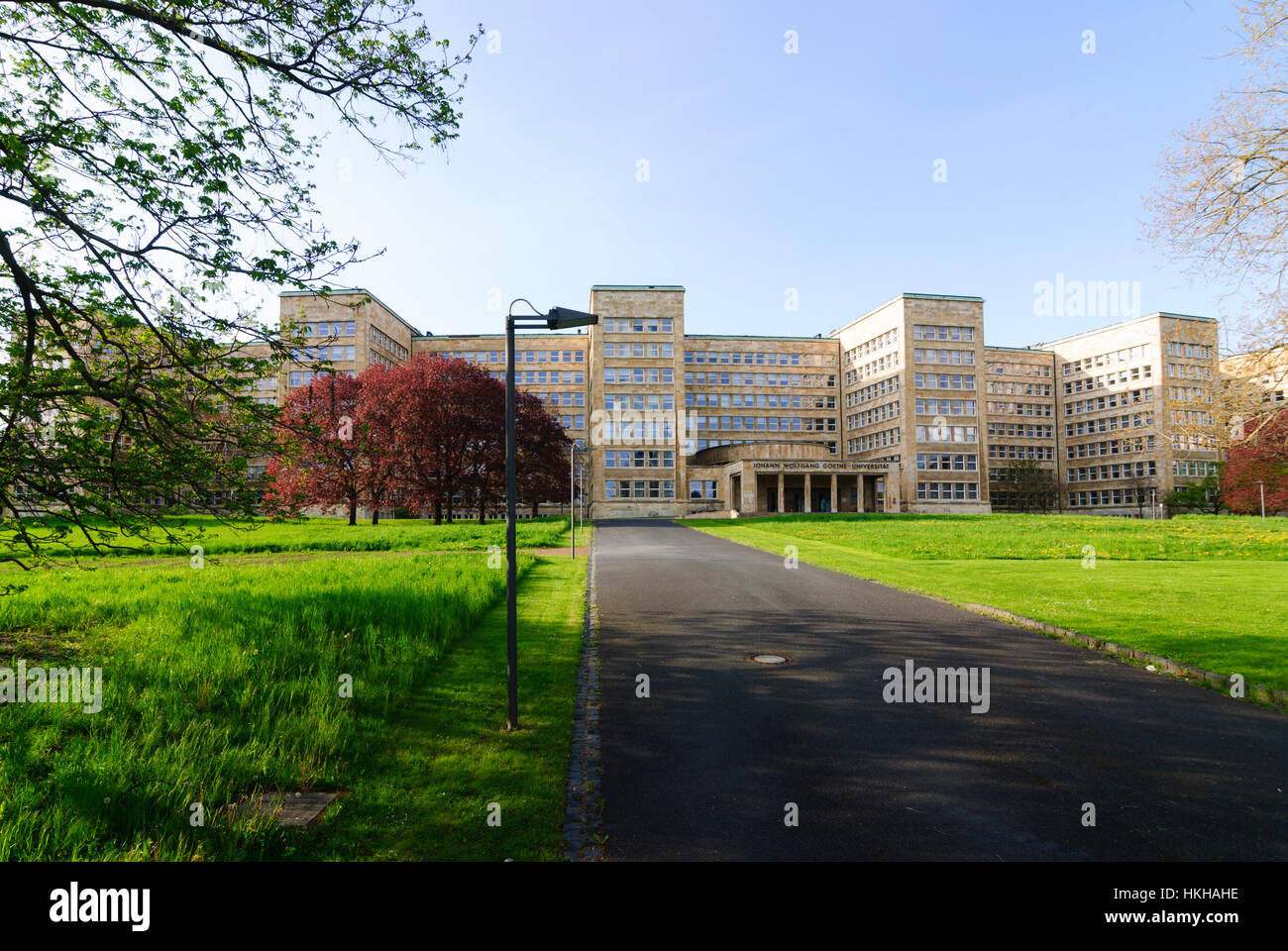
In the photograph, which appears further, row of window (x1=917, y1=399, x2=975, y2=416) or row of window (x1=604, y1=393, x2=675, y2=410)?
row of window (x1=917, y1=399, x2=975, y2=416)

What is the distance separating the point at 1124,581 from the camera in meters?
17.0

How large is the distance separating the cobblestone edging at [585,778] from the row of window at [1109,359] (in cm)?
10161

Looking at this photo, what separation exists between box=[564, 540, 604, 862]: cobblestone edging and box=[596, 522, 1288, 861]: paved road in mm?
109

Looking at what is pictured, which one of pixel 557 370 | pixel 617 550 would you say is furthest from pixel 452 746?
pixel 557 370

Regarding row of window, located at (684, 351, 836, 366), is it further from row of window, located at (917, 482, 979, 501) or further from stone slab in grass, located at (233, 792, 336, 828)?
stone slab in grass, located at (233, 792, 336, 828)

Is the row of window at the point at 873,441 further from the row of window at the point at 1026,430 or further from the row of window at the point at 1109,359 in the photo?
the row of window at the point at 1109,359

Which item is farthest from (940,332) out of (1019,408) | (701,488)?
(701,488)

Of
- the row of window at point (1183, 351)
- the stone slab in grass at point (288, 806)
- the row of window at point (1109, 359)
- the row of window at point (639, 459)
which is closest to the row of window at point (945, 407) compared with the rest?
the row of window at point (1109, 359)

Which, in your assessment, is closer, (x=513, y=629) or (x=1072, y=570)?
(x=513, y=629)

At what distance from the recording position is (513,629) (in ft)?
21.9

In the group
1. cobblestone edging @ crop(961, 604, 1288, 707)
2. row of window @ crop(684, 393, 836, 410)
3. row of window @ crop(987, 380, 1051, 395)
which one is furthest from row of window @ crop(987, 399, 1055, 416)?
cobblestone edging @ crop(961, 604, 1288, 707)

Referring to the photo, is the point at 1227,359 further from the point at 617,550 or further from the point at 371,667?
the point at 617,550

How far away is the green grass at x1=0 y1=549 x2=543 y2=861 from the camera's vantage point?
4.24 meters
